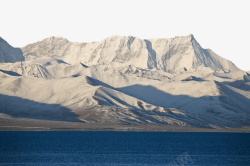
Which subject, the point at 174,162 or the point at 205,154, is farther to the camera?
the point at 205,154

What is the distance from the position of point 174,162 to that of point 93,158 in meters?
22.4

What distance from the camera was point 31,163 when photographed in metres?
122

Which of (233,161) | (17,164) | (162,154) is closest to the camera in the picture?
(17,164)

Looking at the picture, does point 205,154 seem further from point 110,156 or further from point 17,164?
point 17,164

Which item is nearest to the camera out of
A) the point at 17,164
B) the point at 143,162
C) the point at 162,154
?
the point at 17,164

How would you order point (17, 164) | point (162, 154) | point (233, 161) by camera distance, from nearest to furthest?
1. point (17, 164)
2. point (233, 161)
3. point (162, 154)

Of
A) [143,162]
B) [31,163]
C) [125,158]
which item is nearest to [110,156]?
[125,158]

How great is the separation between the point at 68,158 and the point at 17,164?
65.1ft

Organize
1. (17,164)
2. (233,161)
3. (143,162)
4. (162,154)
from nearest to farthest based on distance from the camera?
(17,164)
(143,162)
(233,161)
(162,154)

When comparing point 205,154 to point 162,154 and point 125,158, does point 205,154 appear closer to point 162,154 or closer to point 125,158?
point 162,154

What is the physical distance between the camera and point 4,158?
132000 mm

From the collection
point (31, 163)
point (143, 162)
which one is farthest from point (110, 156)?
point (31, 163)

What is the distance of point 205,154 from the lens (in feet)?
526

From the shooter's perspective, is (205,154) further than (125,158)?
Yes
